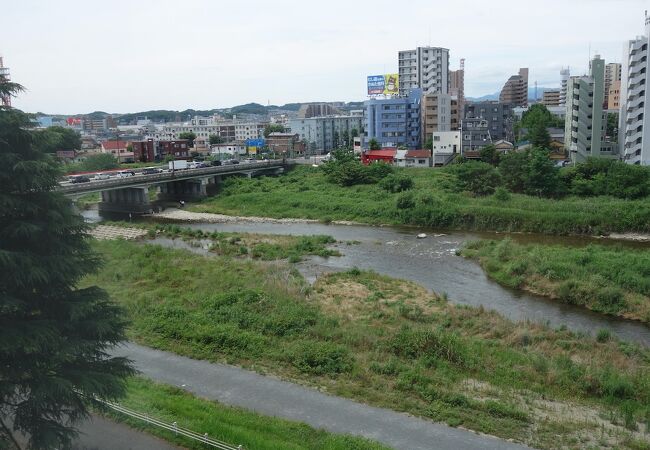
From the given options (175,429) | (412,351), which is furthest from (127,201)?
(175,429)

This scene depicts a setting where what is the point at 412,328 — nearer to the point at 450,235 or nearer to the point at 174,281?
the point at 174,281

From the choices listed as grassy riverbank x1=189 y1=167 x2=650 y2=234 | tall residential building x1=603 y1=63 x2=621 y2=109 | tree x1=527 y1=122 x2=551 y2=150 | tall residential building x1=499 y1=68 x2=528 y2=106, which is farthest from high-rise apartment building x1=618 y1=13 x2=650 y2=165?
tall residential building x1=499 y1=68 x2=528 y2=106

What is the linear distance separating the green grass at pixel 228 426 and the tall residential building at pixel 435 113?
181 feet

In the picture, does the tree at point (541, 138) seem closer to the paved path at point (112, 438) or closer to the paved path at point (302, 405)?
the paved path at point (302, 405)

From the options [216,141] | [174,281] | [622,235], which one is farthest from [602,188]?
[216,141]

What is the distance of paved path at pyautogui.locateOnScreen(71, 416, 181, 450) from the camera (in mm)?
8454

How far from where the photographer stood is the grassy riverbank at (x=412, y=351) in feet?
34.8

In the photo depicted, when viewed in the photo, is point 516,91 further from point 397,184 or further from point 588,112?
point 397,184

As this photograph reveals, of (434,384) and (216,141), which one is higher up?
(216,141)

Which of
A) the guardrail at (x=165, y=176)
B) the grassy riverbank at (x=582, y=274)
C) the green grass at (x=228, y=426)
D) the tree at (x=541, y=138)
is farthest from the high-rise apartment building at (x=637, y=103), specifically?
the green grass at (x=228, y=426)

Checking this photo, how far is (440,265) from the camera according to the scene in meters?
24.6

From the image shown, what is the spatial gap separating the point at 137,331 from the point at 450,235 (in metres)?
20.8

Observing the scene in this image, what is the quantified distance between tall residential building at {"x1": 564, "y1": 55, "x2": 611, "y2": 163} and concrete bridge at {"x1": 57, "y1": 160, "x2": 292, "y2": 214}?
29999 mm

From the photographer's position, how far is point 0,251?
633cm
